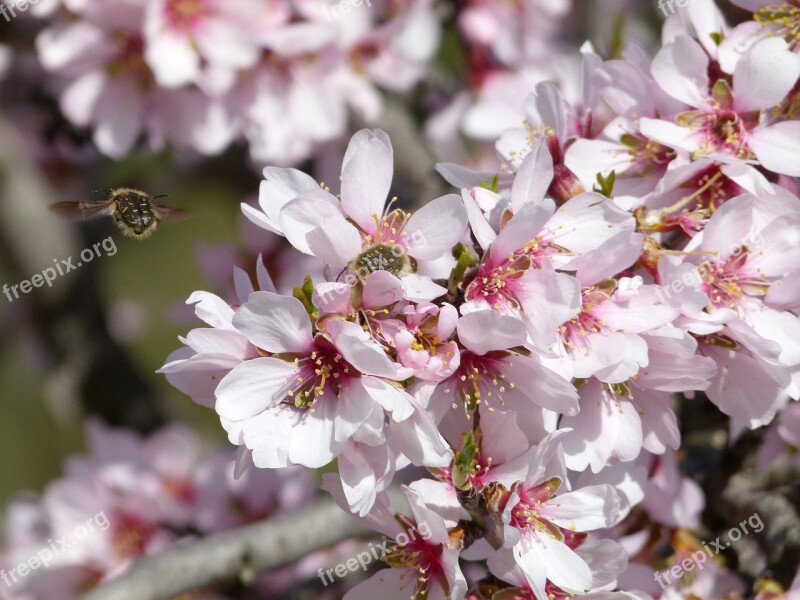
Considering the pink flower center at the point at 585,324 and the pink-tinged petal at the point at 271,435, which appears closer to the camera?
the pink-tinged petal at the point at 271,435

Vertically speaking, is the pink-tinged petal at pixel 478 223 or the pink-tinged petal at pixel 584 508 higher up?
the pink-tinged petal at pixel 478 223

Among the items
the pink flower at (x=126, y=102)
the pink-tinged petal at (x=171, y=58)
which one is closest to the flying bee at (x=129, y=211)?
the pink-tinged petal at (x=171, y=58)

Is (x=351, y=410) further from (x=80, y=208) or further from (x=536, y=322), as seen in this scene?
(x=80, y=208)

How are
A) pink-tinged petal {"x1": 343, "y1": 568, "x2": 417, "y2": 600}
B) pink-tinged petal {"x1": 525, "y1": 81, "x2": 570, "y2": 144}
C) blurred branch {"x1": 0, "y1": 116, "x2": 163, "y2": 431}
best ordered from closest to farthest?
1. pink-tinged petal {"x1": 343, "y1": 568, "x2": 417, "y2": 600}
2. pink-tinged petal {"x1": 525, "y1": 81, "x2": 570, "y2": 144}
3. blurred branch {"x1": 0, "y1": 116, "x2": 163, "y2": 431}

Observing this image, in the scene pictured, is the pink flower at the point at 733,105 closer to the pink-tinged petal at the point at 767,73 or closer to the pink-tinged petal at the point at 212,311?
the pink-tinged petal at the point at 767,73

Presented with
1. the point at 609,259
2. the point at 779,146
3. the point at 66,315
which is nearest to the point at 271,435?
the point at 609,259

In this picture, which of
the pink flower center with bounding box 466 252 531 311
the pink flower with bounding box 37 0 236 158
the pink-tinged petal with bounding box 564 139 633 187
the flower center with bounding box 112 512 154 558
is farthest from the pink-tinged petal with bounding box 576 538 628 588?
the pink flower with bounding box 37 0 236 158

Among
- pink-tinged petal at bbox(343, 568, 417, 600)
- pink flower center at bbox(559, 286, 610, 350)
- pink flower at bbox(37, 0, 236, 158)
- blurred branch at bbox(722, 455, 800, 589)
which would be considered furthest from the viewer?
pink flower at bbox(37, 0, 236, 158)

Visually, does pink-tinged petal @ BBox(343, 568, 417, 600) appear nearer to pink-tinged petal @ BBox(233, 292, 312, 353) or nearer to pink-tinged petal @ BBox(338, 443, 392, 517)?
pink-tinged petal @ BBox(338, 443, 392, 517)
